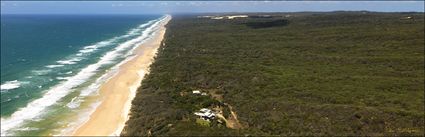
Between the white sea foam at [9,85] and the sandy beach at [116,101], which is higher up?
the white sea foam at [9,85]

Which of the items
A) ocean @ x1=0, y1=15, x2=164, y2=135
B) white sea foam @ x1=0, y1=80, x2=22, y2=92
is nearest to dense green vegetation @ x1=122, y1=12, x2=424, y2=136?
ocean @ x1=0, y1=15, x2=164, y2=135

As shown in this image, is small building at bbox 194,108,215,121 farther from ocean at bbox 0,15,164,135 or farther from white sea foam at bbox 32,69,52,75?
white sea foam at bbox 32,69,52,75

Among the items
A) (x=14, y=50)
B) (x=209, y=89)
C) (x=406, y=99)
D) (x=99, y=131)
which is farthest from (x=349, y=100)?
(x=14, y=50)

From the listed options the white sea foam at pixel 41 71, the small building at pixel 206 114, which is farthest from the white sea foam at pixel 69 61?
the small building at pixel 206 114

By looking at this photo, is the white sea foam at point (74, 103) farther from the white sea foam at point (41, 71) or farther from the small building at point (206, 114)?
the white sea foam at point (41, 71)

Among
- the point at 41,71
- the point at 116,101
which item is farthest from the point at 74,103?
the point at 41,71

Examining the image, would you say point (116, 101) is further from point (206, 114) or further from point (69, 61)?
point (69, 61)
